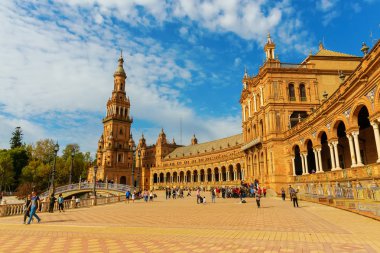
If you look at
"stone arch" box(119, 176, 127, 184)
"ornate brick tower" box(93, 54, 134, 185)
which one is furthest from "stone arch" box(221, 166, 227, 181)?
"stone arch" box(119, 176, 127, 184)

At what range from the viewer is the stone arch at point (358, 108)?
16188 millimetres

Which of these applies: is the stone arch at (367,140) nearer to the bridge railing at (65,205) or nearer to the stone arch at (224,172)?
the bridge railing at (65,205)

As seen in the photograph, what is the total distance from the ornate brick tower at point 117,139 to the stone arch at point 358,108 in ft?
266

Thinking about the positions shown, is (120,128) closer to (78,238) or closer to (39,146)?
(39,146)

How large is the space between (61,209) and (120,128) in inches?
3026

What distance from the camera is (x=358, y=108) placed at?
706 inches

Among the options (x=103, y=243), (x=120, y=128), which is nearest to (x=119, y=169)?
(x=120, y=128)

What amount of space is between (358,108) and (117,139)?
85917 mm

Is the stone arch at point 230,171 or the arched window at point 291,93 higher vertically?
the arched window at point 291,93

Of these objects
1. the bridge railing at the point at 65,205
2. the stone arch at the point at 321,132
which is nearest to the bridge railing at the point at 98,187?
the bridge railing at the point at 65,205

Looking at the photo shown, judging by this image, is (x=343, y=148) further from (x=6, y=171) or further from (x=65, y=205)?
(x=6, y=171)

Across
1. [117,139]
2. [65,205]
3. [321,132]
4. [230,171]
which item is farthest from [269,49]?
[117,139]

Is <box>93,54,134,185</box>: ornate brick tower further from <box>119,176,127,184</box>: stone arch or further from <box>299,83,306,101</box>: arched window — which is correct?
<box>299,83,306,101</box>: arched window

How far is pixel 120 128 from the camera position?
318 ft
